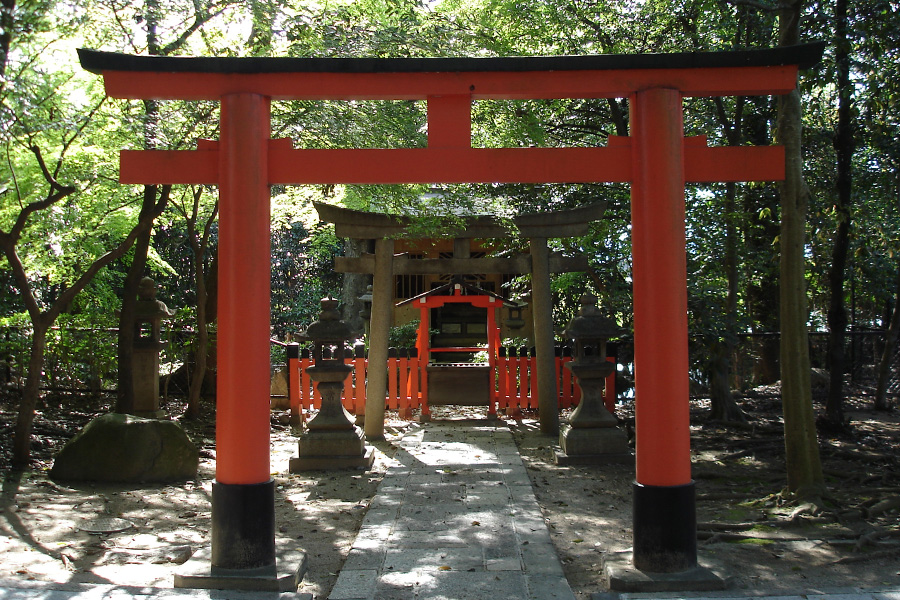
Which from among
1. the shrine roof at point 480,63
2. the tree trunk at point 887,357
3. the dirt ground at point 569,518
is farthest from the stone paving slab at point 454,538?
the tree trunk at point 887,357

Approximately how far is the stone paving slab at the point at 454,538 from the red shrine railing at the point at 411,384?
3.30 metres

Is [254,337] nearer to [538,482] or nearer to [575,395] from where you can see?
[538,482]

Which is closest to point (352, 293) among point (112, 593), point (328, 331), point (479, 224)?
point (479, 224)

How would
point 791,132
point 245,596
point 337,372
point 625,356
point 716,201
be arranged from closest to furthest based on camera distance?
point 245,596, point 791,132, point 337,372, point 716,201, point 625,356

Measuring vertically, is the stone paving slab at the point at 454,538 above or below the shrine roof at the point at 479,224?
below

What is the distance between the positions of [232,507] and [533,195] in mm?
8608

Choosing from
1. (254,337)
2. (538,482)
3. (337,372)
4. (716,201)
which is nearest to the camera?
(254,337)

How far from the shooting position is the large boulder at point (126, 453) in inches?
292

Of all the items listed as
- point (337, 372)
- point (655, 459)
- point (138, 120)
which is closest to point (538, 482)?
point (337, 372)

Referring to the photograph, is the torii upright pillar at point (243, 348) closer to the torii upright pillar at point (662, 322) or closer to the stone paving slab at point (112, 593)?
the stone paving slab at point (112, 593)

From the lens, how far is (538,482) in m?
7.95

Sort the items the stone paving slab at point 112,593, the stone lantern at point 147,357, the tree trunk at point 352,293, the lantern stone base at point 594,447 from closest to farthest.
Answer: the stone paving slab at point 112,593 → the lantern stone base at point 594,447 → the stone lantern at point 147,357 → the tree trunk at point 352,293

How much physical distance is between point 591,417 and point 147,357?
6.50 m

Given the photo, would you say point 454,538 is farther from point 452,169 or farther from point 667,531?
point 452,169
